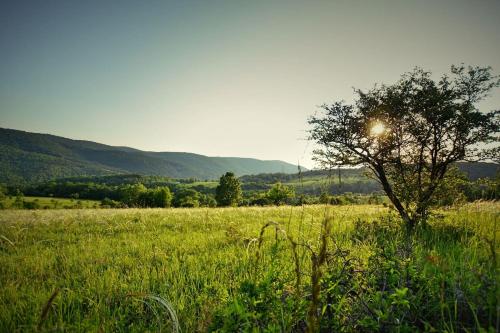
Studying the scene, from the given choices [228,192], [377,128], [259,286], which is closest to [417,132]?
[377,128]

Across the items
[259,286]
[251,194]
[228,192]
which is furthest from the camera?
[251,194]

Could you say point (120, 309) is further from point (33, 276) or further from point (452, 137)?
point (452, 137)

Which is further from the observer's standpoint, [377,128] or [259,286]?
[377,128]

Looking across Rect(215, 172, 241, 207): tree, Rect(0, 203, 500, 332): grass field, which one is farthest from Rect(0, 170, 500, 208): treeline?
Rect(0, 203, 500, 332): grass field

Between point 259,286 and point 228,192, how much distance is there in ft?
248

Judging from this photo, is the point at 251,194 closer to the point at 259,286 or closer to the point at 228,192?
the point at 228,192

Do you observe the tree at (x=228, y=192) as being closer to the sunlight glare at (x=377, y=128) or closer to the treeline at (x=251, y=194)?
the treeline at (x=251, y=194)

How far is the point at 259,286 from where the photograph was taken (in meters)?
2.43

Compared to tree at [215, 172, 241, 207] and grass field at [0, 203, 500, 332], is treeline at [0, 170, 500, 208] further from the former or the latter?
grass field at [0, 203, 500, 332]

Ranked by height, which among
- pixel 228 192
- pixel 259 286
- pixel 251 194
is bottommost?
pixel 251 194

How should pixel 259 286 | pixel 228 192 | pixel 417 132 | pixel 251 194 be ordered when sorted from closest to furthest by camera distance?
pixel 259 286 → pixel 417 132 → pixel 228 192 → pixel 251 194

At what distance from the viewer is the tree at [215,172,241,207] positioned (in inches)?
3017

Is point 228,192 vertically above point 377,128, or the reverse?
point 377,128

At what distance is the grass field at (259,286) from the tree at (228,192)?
2697 inches
